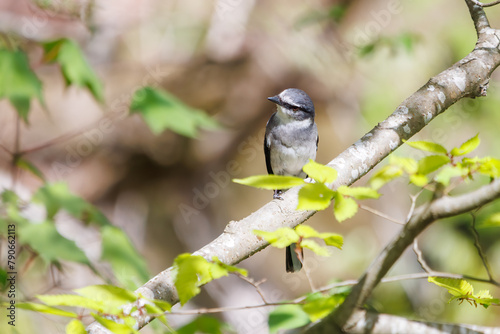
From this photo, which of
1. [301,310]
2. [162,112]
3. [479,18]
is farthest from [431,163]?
[162,112]

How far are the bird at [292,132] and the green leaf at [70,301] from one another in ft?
7.90

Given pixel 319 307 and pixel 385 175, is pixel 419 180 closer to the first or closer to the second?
pixel 385 175

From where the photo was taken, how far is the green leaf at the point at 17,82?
255 cm

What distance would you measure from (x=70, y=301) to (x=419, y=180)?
831 millimetres

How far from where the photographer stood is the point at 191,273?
3.90 feet

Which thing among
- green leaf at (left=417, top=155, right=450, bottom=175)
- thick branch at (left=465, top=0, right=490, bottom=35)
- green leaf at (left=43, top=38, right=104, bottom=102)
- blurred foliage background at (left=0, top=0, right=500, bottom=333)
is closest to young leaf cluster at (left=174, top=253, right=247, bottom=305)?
green leaf at (left=417, top=155, right=450, bottom=175)

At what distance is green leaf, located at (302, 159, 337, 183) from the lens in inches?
47.6

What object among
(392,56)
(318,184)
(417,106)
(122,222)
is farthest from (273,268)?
(318,184)

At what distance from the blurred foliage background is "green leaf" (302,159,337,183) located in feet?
13.7

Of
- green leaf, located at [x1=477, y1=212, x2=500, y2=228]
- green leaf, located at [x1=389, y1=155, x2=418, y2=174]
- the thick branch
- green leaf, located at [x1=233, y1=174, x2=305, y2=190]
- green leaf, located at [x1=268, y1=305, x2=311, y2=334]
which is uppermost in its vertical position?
the thick branch

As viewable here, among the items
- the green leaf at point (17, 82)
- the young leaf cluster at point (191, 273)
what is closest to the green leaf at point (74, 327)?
the young leaf cluster at point (191, 273)

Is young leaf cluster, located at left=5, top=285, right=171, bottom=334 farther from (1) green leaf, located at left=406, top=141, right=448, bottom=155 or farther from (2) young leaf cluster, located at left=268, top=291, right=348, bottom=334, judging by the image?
(1) green leaf, located at left=406, top=141, right=448, bottom=155

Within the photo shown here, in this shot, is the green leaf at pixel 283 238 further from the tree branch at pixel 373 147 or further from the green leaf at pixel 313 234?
the tree branch at pixel 373 147

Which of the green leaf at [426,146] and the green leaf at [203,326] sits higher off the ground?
the green leaf at [426,146]
